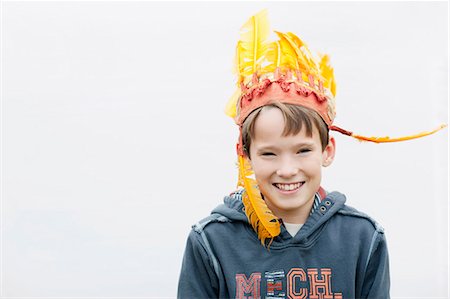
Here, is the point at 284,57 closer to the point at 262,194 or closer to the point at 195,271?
the point at 262,194

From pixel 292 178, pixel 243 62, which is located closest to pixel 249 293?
pixel 292 178

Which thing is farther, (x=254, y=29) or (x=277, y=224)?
(x=254, y=29)

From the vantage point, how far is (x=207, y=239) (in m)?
3.22

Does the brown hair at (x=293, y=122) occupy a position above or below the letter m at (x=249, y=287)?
above

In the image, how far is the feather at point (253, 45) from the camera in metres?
3.24

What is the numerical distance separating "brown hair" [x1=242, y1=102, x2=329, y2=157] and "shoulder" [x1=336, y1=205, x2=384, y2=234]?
0.35 metres

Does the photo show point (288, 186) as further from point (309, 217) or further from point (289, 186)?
point (309, 217)

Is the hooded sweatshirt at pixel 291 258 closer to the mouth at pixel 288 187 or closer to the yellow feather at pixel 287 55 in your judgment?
the mouth at pixel 288 187

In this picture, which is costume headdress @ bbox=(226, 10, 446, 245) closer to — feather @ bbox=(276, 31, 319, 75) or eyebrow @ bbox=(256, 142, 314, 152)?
feather @ bbox=(276, 31, 319, 75)

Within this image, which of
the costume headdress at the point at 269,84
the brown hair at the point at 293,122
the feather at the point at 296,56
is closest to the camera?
the brown hair at the point at 293,122

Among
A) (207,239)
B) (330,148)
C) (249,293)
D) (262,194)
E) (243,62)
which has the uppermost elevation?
(243,62)

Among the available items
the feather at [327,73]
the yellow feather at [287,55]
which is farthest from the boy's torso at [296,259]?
the yellow feather at [287,55]

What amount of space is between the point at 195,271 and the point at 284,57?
1.04 metres

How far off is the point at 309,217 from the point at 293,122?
0.47 meters
